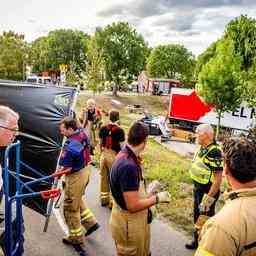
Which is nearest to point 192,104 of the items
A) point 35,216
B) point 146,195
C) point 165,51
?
point 35,216

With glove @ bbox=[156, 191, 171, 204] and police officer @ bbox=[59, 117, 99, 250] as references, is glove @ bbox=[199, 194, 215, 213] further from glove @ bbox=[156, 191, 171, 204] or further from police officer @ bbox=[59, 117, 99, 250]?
police officer @ bbox=[59, 117, 99, 250]

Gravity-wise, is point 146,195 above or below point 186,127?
above

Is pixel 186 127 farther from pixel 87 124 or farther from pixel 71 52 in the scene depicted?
pixel 71 52

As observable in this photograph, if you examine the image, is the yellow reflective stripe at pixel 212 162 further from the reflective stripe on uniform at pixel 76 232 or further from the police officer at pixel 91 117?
the police officer at pixel 91 117

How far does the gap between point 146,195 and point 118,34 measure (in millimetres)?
51294

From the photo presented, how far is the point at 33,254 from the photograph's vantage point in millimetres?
5238

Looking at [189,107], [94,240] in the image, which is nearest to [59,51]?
[189,107]

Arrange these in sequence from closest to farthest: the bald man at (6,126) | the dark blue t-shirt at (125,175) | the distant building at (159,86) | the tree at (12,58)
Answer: the bald man at (6,126) → the dark blue t-shirt at (125,175) → the tree at (12,58) → the distant building at (159,86)

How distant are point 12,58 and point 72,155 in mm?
47058

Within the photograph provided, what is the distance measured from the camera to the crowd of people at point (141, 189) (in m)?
2.07

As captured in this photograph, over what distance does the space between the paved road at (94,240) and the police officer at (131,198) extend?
1738mm

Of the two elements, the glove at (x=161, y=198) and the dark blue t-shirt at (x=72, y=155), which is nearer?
the glove at (x=161, y=198)

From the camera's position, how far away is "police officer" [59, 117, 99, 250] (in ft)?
16.6

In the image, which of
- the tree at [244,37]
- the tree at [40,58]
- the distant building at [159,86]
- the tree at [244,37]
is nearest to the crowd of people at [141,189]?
the tree at [244,37]
